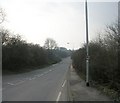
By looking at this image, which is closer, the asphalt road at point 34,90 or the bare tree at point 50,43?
the asphalt road at point 34,90

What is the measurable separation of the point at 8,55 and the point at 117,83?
33.6 meters

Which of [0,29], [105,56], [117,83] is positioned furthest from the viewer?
[0,29]

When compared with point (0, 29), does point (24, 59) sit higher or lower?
lower

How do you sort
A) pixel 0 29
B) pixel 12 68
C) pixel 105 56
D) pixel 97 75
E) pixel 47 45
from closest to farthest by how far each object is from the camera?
pixel 105 56, pixel 97 75, pixel 0 29, pixel 12 68, pixel 47 45

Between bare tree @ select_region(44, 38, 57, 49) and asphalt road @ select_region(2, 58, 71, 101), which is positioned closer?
asphalt road @ select_region(2, 58, 71, 101)

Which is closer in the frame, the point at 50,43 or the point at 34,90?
the point at 34,90

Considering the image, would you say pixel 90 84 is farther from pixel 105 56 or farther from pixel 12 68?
pixel 12 68

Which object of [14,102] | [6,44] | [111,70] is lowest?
[14,102]

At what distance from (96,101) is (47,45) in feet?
395

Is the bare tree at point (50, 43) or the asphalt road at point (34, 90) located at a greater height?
the bare tree at point (50, 43)

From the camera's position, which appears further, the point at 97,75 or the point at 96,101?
the point at 97,75

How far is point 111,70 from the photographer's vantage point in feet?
58.8

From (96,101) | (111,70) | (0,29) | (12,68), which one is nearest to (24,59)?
(12,68)

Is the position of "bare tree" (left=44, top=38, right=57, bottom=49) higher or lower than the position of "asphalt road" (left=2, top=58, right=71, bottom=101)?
higher
